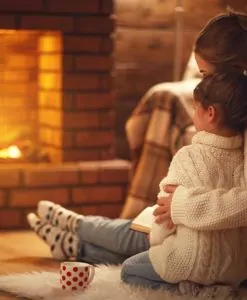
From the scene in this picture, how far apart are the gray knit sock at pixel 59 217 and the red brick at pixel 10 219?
0.52 meters

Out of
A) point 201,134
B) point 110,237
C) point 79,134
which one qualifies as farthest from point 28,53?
point 201,134

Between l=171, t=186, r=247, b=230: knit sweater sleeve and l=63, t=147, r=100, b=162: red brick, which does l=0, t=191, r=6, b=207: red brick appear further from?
l=171, t=186, r=247, b=230: knit sweater sleeve

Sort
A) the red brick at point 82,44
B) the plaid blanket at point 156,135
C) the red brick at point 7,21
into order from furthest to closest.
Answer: the red brick at point 82,44 < the red brick at point 7,21 < the plaid blanket at point 156,135

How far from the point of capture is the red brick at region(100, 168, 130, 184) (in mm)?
3166

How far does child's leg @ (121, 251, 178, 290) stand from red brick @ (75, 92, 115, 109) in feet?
4.03

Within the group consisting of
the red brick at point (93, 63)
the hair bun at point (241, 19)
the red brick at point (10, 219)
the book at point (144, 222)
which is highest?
the hair bun at point (241, 19)

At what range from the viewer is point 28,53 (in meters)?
3.32

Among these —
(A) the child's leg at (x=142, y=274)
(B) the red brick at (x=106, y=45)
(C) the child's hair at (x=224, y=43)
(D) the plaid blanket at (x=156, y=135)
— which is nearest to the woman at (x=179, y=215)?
(C) the child's hair at (x=224, y=43)

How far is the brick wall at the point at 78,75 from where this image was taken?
10.2 feet

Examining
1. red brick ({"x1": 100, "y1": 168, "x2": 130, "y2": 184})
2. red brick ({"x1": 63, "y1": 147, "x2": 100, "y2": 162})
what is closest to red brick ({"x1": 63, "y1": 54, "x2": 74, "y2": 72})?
red brick ({"x1": 63, "y1": 147, "x2": 100, "y2": 162})

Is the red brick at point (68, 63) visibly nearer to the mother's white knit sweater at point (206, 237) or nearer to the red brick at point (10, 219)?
the red brick at point (10, 219)

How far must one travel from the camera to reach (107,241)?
233 centimetres

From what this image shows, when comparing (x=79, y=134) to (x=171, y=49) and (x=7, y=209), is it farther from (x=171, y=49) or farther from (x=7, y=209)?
(x=171, y=49)

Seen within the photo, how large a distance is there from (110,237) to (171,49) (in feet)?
6.02
